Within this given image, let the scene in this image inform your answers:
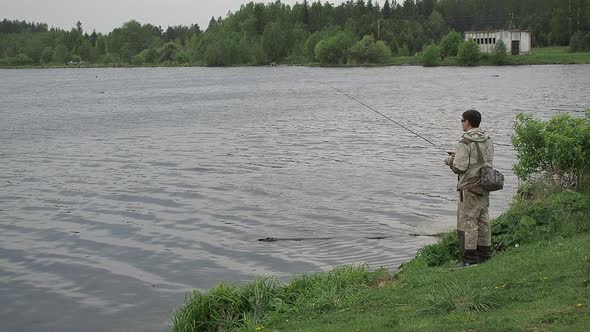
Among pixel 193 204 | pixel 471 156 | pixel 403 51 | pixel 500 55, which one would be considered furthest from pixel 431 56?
pixel 471 156

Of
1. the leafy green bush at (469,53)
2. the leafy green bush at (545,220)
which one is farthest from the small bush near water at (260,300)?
the leafy green bush at (469,53)

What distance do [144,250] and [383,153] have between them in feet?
54.7

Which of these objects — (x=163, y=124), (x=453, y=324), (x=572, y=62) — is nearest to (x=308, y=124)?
(x=163, y=124)

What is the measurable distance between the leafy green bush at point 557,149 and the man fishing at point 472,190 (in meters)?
3.49

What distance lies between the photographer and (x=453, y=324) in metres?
7.80

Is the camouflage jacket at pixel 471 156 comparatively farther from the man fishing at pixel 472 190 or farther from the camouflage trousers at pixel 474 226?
the camouflage trousers at pixel 474 226

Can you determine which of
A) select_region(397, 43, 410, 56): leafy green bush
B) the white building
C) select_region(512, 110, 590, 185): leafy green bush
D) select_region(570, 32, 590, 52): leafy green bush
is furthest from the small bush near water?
select_region(397, 43, 410, 56): leafy green bush

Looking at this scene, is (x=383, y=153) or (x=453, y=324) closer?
(x=453, y=324)

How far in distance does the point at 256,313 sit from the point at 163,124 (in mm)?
37537

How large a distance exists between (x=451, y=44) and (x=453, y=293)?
154 metres

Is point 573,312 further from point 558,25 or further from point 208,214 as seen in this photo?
point 558,25

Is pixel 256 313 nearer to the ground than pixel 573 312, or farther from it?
nearer to the ground

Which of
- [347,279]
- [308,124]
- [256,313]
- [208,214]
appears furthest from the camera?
[308,124]

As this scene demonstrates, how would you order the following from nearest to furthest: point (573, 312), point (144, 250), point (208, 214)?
point (573, 312), point (144, 250), point (208, 214)
